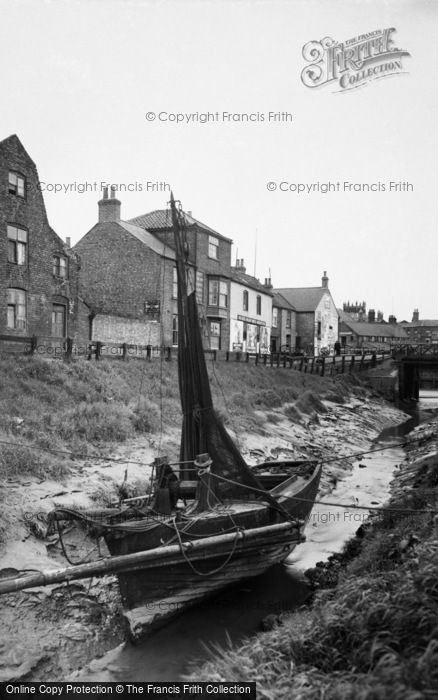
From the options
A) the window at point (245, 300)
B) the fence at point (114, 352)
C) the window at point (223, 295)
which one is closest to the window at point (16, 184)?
the fence at point (114, 352)

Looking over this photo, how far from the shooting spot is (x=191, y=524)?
867 cm

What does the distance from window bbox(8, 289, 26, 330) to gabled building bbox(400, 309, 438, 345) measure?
93.6 metres

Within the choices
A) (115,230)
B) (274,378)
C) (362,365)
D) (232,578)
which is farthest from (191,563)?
(362,365)

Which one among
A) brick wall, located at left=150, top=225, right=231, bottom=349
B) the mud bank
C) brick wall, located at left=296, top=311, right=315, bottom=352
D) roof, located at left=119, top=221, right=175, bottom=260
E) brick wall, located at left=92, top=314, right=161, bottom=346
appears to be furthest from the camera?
brick wall, located at left=296, top=311, right=315, bottom=352

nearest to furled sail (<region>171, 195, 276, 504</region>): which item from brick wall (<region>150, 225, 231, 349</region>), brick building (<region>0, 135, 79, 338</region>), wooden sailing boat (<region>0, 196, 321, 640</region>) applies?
wooden sailing boat (<region>0, 196, 321, 640</region>)

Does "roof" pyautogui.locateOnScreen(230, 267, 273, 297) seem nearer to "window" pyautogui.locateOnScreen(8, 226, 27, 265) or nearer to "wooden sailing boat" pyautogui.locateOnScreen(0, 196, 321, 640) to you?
"window" pyautogui.locateOnScreen(8, 226, 27, 265)

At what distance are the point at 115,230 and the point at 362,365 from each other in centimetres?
2741

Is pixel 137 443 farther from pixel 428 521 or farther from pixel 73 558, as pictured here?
pixel 428 521

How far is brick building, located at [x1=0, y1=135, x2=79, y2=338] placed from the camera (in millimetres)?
24328

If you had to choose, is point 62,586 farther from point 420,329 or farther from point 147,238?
point 420,329

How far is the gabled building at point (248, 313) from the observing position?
44.3 meters

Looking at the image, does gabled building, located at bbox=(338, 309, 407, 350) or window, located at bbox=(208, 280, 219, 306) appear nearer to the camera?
window, located at bbox=(208, 280, 219, 306)

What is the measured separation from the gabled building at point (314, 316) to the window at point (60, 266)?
36.9 metres

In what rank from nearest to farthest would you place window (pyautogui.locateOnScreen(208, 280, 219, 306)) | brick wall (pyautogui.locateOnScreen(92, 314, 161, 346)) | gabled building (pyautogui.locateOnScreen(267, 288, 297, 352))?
1. brick wall (pyautogui.locateOnScreen(92, 314, 161, 346))
2. window (pyautogui.locateOnScreen(208, 280, 219, 306))
3. gabled building (pyautogui.locateOnScreen(267, 288, 297, 352))
